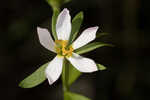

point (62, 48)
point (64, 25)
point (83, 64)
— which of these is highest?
point (64, 25)

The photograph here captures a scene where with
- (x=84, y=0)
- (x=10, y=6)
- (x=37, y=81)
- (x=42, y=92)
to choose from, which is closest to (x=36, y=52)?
(x=42, y=92)

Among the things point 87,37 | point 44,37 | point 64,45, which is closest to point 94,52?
point 64,45

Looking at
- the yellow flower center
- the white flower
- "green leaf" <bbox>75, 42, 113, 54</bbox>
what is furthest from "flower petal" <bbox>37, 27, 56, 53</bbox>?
"green leaf" <bbox>75, 42, 113, 54</bbox>

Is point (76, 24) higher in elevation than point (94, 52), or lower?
higher

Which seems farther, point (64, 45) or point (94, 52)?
point (94, 52)

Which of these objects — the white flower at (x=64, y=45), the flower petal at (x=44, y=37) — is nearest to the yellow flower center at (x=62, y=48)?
the white flower at (x=64, y=45)

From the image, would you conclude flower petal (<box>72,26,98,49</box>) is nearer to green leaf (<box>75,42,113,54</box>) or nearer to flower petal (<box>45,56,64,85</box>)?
green leaf (<box>75,42,113,54</box>)

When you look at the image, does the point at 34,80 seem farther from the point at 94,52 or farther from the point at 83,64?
the point at 94,52

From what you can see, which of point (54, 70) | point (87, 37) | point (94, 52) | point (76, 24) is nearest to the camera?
point (54, 70)
